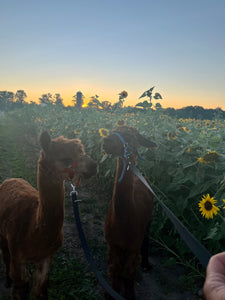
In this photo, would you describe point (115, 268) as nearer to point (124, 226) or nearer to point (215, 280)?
point (124, 226)

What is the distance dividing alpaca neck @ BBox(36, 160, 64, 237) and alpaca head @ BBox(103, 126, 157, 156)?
0.84 metres

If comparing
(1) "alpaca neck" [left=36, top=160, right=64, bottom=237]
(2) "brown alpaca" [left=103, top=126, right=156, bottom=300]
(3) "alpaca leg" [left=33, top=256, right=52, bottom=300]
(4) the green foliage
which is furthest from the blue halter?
(4) the green foliage

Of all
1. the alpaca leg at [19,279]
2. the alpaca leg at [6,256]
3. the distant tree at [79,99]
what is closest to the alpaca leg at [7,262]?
the alpaca leg at [6,256]

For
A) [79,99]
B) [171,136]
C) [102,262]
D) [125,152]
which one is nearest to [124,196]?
[125,152]

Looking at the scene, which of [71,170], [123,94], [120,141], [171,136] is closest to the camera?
[71,170]

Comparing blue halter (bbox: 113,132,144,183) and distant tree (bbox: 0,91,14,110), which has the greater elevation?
distant tree (bbox: 0,91,14,110)

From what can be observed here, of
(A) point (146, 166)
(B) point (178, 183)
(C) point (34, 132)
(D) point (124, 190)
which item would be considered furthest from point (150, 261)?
(C) point (34, 132)

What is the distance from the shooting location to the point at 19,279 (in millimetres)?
2363

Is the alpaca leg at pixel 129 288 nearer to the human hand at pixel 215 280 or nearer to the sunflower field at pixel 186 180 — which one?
the sunflower field at pixel 186 180

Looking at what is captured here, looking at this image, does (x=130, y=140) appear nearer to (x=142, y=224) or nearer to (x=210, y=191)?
(x=142, y=224)

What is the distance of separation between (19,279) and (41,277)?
224 mm

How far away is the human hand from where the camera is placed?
70 centimetres

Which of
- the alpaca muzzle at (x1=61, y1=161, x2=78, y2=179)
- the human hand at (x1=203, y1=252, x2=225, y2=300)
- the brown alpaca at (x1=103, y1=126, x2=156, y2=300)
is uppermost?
the alpaca muzzle at (x1=61, y1=161, x2=78, y2=179)

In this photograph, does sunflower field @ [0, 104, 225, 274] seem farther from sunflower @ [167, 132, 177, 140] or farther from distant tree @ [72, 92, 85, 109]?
distant tree @ [72, 92, 85, 109]
